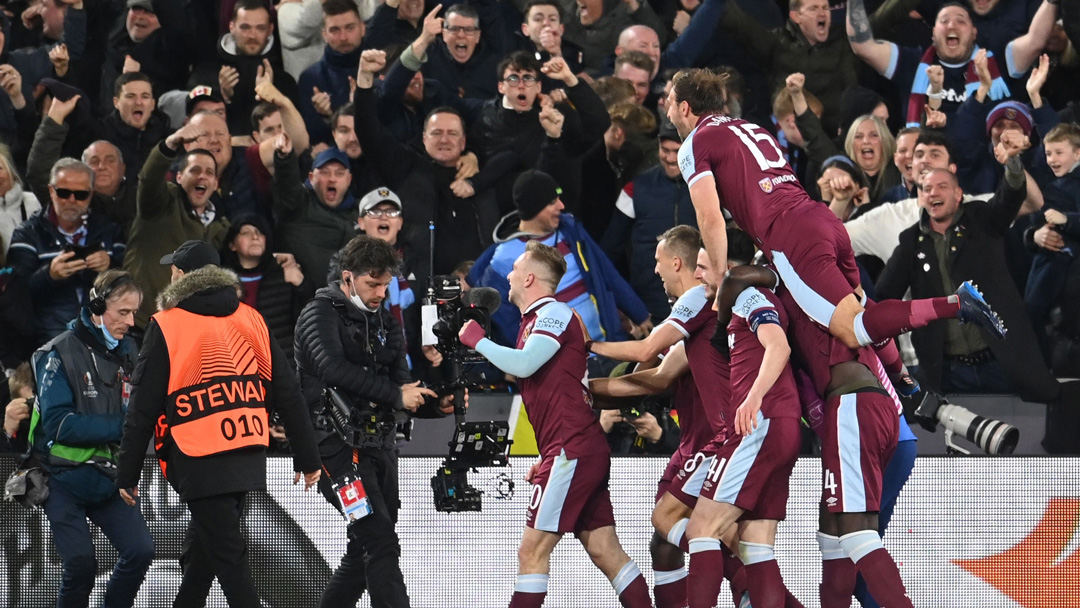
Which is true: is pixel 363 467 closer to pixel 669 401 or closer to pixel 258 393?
pixel 258 393

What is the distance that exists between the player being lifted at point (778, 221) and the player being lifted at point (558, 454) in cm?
93

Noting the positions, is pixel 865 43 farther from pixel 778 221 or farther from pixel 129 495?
pixel 129 495

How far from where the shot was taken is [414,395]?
7629 millimetres

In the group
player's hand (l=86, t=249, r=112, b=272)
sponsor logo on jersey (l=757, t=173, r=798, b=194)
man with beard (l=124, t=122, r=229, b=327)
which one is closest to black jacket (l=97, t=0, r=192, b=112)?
man with beard (l=124, t=122, r=229, b=327)

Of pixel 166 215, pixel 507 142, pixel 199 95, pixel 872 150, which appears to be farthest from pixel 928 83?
pixel 166 215

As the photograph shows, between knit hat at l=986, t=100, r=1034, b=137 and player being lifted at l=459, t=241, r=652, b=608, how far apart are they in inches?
172

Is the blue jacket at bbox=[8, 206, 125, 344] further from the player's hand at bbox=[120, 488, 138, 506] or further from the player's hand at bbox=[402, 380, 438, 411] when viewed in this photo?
the player's hand at bbox=[402, 380, 438, 411]

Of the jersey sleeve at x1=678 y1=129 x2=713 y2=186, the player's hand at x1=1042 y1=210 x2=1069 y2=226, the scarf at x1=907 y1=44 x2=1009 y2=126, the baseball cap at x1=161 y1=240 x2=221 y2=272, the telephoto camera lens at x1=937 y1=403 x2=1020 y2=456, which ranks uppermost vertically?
the scarf at x1=907 y1=44 x2=1009 y2=126

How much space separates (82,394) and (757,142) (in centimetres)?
383

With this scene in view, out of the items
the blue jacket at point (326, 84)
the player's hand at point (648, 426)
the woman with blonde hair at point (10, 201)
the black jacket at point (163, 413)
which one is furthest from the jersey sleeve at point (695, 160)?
the woman with blonde hair at point (10, 201)

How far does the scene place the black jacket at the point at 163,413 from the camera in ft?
22.4

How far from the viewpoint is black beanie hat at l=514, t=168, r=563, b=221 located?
9602 mm

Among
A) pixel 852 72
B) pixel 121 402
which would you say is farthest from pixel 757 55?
pixel 121 402

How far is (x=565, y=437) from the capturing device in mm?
7254
